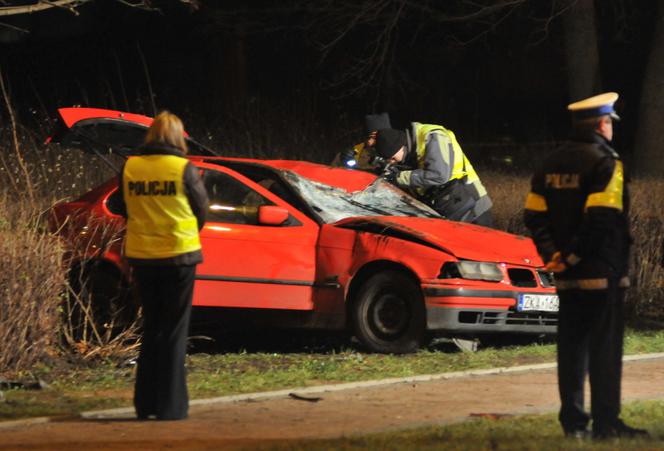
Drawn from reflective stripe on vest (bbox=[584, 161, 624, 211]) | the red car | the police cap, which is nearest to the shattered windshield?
the red car

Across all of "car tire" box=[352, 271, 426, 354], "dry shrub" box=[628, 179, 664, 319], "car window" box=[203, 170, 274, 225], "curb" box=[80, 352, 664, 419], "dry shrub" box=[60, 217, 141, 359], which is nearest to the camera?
"curb" box=[80, 352, 664, 419]

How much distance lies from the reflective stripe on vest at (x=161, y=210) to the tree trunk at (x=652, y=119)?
49.3 feet

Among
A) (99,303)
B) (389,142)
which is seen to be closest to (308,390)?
(99,303)

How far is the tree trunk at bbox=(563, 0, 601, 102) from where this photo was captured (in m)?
22.1

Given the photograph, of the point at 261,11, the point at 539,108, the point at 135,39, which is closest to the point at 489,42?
the point at 539,108

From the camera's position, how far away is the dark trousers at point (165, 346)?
8039 millimetres

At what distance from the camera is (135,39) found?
29.5 metres

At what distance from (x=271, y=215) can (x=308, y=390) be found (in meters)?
1.86

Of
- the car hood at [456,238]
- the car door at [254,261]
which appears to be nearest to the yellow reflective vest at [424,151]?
the car hood at [456,238]

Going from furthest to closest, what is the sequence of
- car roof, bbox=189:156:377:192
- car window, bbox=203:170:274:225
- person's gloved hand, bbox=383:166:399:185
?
person's gloved hand, bbox=383:166:399:185, car roof, bbox=189:156:377:192, car window, bbox=203:170:274:225

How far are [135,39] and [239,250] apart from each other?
1943 centimetres

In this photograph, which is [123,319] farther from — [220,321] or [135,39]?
[135,39]

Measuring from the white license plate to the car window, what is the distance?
82.1 inches

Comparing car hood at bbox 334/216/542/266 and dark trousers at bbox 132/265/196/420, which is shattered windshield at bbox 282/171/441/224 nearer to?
car hood at bbox 334/216/542/266
